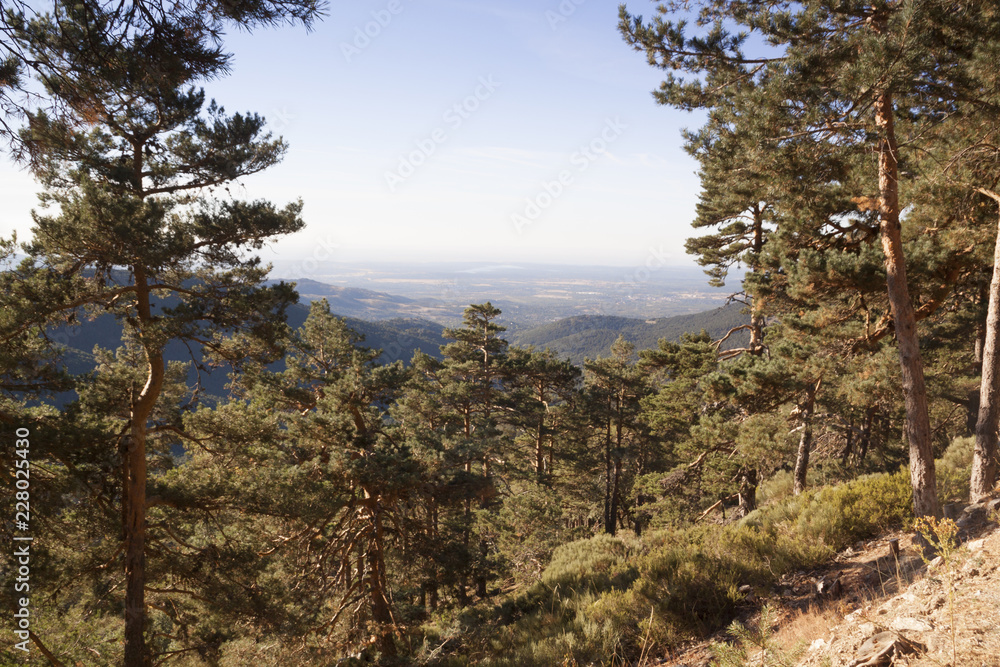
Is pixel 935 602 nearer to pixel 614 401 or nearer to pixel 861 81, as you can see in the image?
pixel 861 81

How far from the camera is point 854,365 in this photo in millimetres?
8203

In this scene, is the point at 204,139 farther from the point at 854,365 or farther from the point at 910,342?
the point at 854,365

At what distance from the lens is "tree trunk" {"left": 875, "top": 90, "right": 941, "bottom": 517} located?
19.4ft

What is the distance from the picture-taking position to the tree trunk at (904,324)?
5.92 m

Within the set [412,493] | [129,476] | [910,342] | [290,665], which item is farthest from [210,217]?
[910,342]

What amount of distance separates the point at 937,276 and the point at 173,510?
1318cm

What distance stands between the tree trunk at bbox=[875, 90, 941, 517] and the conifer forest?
5 centimetres

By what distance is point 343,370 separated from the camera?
966cm

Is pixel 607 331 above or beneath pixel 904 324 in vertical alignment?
beneath

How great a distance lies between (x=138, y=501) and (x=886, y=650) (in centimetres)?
822

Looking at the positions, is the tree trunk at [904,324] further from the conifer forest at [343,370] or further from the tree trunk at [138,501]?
the tree trunk at [138,501]

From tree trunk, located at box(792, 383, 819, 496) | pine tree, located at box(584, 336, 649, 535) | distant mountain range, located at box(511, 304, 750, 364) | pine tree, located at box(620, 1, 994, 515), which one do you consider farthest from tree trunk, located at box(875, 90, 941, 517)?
distant mountain range, located at box(511, 304, 750, 364)

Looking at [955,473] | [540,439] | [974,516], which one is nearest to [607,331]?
[540,439]

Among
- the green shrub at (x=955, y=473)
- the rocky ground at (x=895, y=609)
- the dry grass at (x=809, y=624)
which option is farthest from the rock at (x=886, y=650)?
the green shrub at (x=955, y=473)
